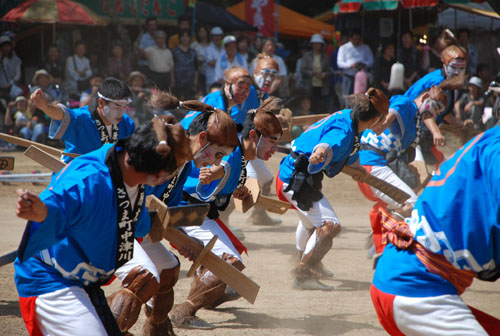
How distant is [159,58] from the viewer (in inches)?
522

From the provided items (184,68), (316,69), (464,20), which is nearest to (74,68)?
(184,68)

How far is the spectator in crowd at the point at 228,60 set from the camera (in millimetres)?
12969

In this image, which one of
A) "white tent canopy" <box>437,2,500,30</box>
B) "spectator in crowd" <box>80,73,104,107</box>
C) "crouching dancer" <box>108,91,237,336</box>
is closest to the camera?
"crouching dancer" <box>108,91,237,336</box>

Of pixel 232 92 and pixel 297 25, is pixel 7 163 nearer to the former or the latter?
pixel 232 92

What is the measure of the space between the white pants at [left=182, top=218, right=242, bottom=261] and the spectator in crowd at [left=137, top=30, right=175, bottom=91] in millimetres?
8770

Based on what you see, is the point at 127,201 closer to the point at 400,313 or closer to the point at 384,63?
the point at 400,313

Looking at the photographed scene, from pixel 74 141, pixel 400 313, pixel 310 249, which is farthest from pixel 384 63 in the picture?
pixel 400 313

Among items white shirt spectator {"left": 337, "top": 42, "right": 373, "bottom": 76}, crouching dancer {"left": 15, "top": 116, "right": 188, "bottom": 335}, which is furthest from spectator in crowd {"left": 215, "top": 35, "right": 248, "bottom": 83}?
crouching dancer {"left": 15, "top": 116, "right": 188, "bottom": 335}

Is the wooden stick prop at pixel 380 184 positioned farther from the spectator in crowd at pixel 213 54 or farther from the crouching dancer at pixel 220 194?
the spectator in crowd at pixel 213 54

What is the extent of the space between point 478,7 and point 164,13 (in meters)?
7.74

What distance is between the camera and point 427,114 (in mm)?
7105

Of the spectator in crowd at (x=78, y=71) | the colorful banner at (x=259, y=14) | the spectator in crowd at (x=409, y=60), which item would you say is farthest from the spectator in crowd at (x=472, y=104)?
the spectator in crowd at (x=78, y=71)

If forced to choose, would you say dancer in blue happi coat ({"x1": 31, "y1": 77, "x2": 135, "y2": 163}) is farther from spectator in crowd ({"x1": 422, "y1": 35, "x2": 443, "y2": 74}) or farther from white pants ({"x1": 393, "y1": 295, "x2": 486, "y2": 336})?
spectator in crowd ({"x1": 422, "y1": 35, "x2": 443, "y2": 74})

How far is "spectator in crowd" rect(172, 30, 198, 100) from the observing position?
531 inches
